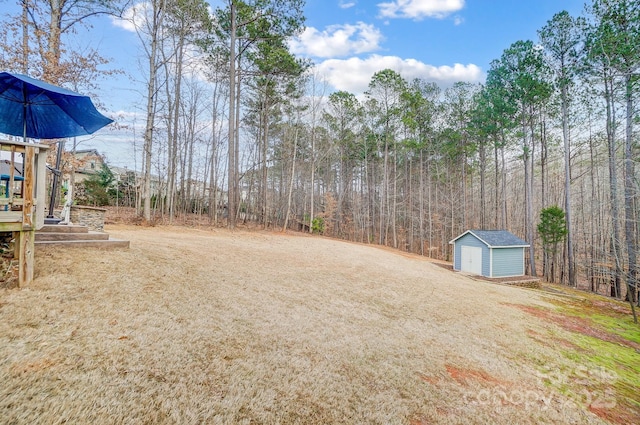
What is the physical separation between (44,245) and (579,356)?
28.4ft

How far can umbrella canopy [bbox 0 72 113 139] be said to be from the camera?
368 cm

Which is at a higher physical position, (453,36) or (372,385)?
(453,36)

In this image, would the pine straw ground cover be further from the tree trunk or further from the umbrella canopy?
the tree trunk

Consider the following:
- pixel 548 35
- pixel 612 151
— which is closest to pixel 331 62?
pixel 548 35

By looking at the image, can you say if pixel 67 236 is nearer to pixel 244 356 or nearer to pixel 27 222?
pixel 27 222

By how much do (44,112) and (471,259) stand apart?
15.2 metres

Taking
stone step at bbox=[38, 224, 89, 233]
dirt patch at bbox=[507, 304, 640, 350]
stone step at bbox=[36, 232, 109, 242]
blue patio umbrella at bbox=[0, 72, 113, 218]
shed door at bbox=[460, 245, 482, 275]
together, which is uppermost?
blue patio umbrella at bbox=[0, 72, 113, 218]

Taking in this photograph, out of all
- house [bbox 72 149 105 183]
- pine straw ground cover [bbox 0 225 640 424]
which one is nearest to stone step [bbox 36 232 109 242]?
pine straw ground cover [bbox 0 225 640 424]

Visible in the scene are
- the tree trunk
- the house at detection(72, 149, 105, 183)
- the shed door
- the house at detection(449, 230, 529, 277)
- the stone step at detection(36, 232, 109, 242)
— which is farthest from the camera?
the shed door

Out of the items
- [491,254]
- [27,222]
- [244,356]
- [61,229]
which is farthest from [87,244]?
[491,254]

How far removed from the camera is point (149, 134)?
10664mm

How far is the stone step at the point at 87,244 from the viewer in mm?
3949

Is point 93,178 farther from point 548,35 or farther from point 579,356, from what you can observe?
point 548,35

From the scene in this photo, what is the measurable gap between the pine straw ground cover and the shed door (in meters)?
7.85
